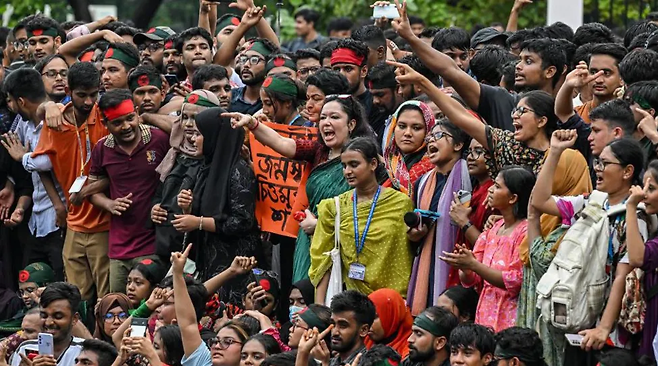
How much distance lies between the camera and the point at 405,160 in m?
9.99

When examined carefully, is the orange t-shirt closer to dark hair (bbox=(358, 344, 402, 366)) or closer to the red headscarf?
the red headscarf

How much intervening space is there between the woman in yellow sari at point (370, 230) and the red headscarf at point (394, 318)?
0.25m

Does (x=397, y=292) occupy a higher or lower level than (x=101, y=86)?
lower

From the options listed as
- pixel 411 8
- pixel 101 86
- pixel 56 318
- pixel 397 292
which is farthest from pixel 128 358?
pixel 411 8

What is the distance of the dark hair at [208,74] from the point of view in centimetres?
1159

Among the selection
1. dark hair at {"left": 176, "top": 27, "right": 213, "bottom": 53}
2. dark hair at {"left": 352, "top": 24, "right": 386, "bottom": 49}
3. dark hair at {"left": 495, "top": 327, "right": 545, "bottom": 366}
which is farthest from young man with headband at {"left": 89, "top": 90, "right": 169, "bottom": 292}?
dark hair at {"left": 495, "top": 327, "right": 545, "bottom": 366}

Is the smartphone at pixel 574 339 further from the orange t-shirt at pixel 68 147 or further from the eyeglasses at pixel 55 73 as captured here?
the eyeglasses at pixel 55 73

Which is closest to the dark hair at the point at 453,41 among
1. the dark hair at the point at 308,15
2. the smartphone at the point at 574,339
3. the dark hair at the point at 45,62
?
the dark hair at the point at 45,62

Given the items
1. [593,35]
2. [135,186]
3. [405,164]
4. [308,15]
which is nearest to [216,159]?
[135,186]

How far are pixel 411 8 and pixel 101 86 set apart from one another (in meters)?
7.53

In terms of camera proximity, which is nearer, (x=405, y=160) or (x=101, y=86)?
(x=405, y=160)

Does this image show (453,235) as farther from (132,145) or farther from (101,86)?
(101,86)

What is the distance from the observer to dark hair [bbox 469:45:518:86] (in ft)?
36.1

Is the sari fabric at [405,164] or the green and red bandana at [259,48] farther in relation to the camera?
the green and red bandana at [259,48]
